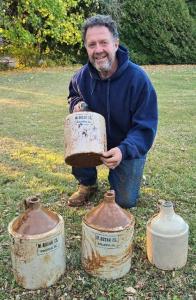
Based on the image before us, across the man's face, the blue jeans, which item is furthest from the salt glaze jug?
the blue jeans

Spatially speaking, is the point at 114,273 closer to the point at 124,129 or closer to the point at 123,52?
the point at 124,129

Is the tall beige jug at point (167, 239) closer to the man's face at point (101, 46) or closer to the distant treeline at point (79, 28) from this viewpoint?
the man's face at point (101, 46)

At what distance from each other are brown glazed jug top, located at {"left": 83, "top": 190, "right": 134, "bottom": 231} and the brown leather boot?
3.76 feet

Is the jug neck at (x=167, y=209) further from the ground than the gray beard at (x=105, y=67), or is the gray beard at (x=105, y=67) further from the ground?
the gray beard at (x=105, y=67)

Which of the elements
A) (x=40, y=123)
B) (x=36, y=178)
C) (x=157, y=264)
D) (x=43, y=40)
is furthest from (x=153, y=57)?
(x=157, y=264)

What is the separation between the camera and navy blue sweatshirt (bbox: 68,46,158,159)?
11.2 feet

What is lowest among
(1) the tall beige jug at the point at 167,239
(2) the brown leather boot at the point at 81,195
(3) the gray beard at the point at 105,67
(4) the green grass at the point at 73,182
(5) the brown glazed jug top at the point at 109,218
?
(4) the green grass at the point at 73,182

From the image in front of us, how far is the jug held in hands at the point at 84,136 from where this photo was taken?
2998 millimetres

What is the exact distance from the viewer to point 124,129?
12.1 ft

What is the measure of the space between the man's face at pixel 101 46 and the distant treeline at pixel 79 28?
12.1m

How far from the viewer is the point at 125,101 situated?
3.52 metres

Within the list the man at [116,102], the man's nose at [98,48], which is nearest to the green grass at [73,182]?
the man at [116,102]

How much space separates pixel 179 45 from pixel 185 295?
1694cm

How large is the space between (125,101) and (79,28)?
1344cm
